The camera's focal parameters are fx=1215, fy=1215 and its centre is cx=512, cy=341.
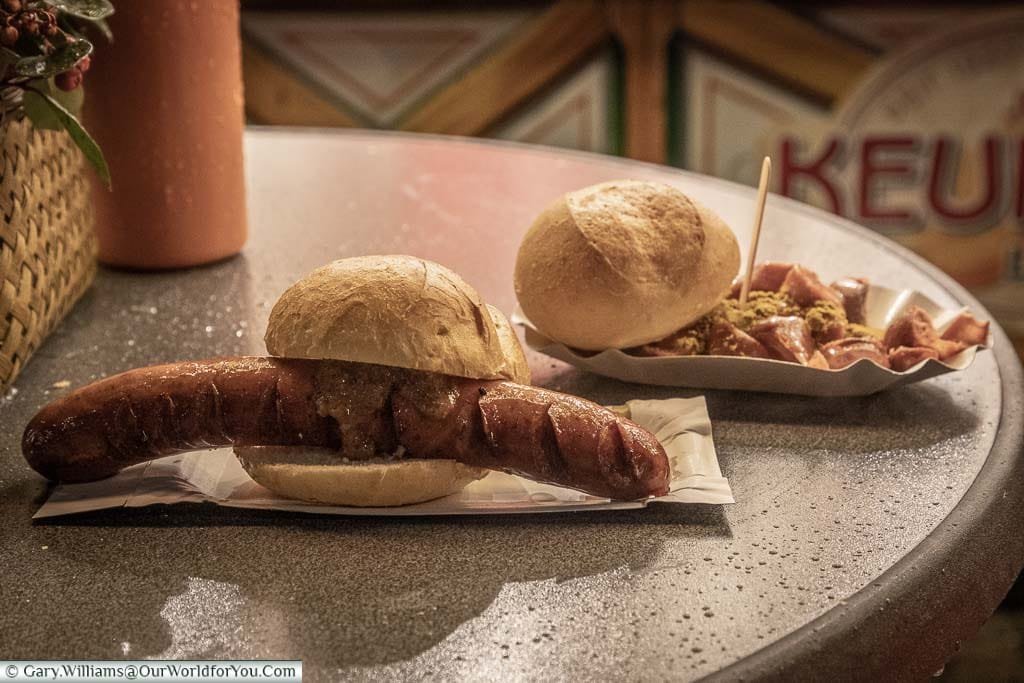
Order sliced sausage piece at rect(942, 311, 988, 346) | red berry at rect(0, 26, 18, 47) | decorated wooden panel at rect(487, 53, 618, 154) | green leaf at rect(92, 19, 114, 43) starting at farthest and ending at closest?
1. decorated wooden panel at rect(487, 53, 618, 154)
2. green leaf at rect(92, 19, 114, 43)
3. sliced sausage piece at rect(942, 311, 988, 346)
4. red berry at rect(0, 26, 18, 47)

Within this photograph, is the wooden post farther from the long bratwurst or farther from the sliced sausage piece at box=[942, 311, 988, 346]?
the long bratwurst

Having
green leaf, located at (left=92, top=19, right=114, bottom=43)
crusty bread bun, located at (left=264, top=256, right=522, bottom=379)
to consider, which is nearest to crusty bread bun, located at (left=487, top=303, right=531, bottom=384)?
crusty bread bun, located at (left=264, top=256, right=522, bottom=379)


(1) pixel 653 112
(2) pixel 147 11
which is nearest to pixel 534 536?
(2) pixel 147 11

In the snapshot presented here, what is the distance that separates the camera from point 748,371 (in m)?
1.32

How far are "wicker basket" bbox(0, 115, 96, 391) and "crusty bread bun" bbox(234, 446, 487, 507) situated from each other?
43 cm

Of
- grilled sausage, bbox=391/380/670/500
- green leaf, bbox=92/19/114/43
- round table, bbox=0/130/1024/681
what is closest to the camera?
round table, bbox=0/130/1024/681

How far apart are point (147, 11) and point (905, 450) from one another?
3.60 ft

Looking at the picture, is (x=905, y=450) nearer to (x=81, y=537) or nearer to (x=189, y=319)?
(x=81, y=537)

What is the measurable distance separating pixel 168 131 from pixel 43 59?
1.44 ft

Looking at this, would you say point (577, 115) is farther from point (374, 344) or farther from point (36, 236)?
point (374, 344)

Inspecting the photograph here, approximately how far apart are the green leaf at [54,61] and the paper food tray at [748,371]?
57 cm

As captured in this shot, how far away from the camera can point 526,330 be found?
4.71ft

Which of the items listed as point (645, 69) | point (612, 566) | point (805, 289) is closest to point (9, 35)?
point (612, 566)

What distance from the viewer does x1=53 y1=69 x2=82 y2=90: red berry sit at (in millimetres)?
1310
